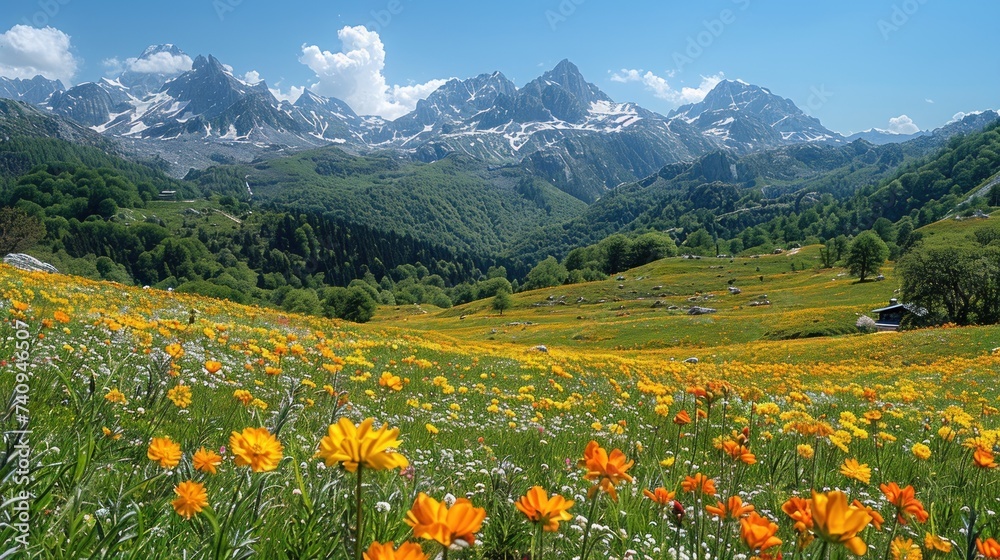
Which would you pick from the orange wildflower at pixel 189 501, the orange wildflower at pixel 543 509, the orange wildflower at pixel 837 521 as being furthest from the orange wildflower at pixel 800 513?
the orange wildflower at pixel 189 501

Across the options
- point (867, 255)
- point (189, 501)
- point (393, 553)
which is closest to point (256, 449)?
point (189, 501)

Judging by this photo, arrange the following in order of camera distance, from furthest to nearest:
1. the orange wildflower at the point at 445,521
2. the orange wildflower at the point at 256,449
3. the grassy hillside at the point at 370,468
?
the grassy hillside at the point at 370,468 → the orange wildflower at the point at 256,449 → the orange wildflower at the point at 445,521

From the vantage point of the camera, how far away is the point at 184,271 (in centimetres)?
17612

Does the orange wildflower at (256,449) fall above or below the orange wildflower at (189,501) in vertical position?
above

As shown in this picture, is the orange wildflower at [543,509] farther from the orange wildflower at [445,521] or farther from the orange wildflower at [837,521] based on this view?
the orange wildflower at [837,521]

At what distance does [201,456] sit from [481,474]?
2.46 m

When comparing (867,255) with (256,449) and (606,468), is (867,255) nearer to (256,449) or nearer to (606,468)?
(606,468)

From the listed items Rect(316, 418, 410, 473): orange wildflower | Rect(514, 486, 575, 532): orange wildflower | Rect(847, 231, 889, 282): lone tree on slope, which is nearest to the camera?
Rect(316, 418, 410, 473): orange wildflower

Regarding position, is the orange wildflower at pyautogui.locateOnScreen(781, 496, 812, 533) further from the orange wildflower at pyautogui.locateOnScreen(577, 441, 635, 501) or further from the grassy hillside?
the orange wildflower at pyautogui.locateOnScreen(577, 441, 635, 501)

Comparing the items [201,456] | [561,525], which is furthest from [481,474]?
[201,456]

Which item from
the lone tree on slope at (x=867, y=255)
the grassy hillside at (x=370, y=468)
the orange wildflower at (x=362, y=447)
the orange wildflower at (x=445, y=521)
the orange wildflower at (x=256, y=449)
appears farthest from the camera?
the lone tree on slope at (x=867, y=255)

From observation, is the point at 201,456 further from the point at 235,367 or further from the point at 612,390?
the point at 612,390

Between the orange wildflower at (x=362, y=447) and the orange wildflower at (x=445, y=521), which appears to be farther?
the orange wildflower at (x=362, y=447)

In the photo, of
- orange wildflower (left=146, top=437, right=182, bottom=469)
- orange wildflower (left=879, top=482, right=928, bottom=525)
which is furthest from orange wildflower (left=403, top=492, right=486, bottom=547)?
orange wildflower (left=879, top=482, right=928, bottom=525)
